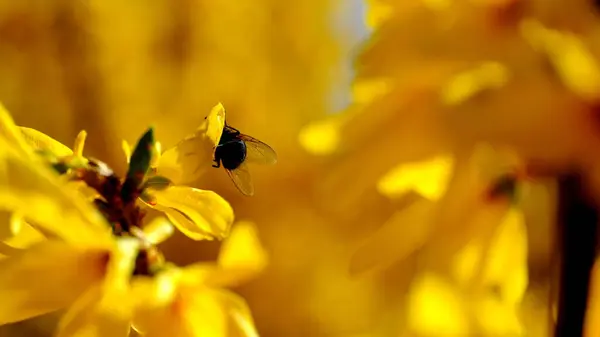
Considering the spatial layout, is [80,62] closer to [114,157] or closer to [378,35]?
[114,157]

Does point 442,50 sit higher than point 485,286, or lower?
higher

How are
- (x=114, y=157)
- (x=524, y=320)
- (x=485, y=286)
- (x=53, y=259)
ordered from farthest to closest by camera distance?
(x=114, y=157) < (x=524, y=320) < (x=485, y=286) < (x=53, y=259)

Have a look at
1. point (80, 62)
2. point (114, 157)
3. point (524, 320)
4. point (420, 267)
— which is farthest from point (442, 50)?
point (80, 62)

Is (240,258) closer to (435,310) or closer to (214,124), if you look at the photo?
(214,124)

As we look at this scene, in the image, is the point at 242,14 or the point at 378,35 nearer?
the point at 378,35

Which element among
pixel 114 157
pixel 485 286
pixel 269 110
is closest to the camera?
pixel 485 286

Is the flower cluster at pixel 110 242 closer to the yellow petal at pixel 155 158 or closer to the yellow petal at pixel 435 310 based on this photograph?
the yellow petal at pixel 155 158

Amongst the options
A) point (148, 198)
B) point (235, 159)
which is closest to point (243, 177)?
point (235, 159)

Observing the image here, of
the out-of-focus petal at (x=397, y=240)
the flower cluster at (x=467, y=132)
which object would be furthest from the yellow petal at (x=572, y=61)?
the out-of-focus petal at (x=397, y=240)
